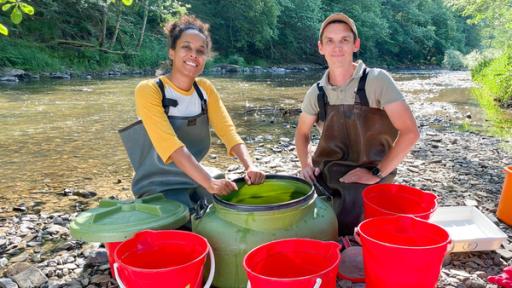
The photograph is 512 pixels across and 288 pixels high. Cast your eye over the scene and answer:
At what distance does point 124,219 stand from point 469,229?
85.2 inches

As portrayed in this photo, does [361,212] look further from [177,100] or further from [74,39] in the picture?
[74,39]

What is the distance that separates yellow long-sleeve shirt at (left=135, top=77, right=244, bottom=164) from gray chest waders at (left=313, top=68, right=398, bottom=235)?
64 centimetres

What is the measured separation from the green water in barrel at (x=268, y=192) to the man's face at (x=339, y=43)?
84cm

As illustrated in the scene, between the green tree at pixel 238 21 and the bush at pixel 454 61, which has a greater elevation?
the green tree at pixel 238 21

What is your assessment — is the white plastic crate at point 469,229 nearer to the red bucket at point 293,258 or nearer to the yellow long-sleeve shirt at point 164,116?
the red bucket at point 293,258

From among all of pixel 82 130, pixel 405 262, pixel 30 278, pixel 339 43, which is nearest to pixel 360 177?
pixel 339 43

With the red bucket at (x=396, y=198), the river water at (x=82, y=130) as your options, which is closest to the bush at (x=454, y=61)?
the river water at (x=82, y=130)

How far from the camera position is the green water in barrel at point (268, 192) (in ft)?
8.10

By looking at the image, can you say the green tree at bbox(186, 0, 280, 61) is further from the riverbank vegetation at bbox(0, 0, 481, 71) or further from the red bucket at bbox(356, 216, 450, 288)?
the red bucket at bbox(356, 216, 450, 288)

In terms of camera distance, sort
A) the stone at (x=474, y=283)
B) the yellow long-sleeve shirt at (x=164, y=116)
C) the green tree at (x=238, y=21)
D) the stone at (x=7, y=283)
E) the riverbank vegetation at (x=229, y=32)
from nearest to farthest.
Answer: the stone at (x=474, y=283) < the stone at (x=7, y=283) < the yellow long-sleeve shirt at (x=164, y=116) < the riverbank vegetation at (x=229, y=32) < the green tree at (x=238, y=21)

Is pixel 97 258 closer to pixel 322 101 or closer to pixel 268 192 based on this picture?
pixel 268 192

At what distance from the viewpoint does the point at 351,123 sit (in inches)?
109

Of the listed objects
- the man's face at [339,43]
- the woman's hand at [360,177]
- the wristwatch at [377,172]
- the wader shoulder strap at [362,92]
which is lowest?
the woman's hand at [360,177]

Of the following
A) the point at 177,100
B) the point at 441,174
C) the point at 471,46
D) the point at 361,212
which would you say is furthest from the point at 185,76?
the point at 471,46
